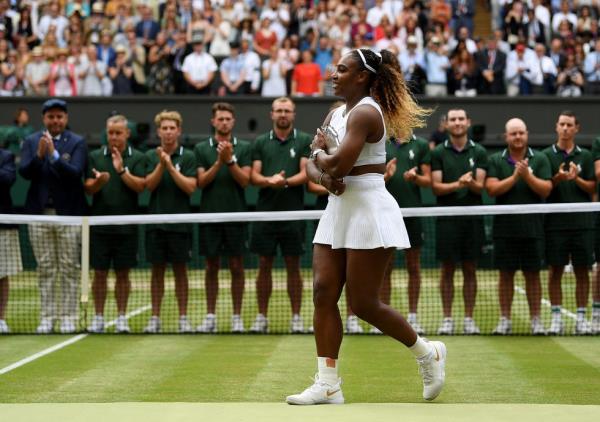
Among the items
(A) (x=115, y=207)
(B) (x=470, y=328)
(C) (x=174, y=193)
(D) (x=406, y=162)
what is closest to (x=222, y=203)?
(C) (x=174, y=193)

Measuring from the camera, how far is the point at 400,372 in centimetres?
959

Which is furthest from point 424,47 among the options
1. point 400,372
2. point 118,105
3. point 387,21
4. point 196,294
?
point 400,372

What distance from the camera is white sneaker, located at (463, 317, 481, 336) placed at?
12.4m

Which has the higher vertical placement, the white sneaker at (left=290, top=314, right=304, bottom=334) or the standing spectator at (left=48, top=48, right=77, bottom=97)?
the standing spectator at (left=48, top=48, right=77, bottom=97)

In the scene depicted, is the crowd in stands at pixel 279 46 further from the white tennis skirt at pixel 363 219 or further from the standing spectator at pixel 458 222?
the white tennis skirt at pixel 363 219

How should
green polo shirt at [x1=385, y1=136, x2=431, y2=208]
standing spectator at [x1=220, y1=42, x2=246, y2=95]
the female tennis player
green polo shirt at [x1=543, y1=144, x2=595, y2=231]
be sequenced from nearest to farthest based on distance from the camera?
the female tennis player < green polo shirt at [x1=543, y1=144, x2=595, y2=231] < green polo shirt at [x1=385, y1=136, x2=431, y2=208] < standing spectator at [x1=220, y1=42, x2=246, y2=95]

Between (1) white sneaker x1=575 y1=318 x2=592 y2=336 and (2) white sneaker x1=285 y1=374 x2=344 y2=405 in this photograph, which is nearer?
(2) white sneaker x1=285 y1=374 x2=344 y2=405

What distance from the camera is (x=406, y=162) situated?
42.2 ft

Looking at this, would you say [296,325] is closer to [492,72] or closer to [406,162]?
[406,162]

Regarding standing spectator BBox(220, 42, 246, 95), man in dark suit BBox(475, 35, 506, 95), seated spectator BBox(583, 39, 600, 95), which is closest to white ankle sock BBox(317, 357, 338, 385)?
standing spectator BBox(220, 42, 246, 95)

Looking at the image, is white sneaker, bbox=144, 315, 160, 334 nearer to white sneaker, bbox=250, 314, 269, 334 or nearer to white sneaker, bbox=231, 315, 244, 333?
white sneaker, bbox=231, 315, 244, 333

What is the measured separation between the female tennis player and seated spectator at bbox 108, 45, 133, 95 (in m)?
14.9

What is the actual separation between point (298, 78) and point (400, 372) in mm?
12901

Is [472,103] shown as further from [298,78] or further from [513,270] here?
[513,270]
